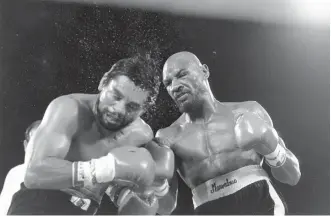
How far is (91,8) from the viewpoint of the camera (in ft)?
5.67

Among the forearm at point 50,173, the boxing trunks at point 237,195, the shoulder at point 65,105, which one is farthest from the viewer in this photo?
the boxing trunks at point 237,195

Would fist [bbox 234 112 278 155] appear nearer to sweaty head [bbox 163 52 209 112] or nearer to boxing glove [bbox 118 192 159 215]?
sweaty head [bbox 163 52 209 112]

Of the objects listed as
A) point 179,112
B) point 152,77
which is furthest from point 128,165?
point 179,112

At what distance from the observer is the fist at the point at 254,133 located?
154 centimetres

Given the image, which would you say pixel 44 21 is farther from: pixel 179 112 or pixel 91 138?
pixel 179 112

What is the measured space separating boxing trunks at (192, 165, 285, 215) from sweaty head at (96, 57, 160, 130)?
0.42m

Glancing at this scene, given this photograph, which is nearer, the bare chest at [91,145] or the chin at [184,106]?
the bare chest at [91,145]

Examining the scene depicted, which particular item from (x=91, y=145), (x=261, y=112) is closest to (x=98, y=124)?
(x=91, y=145)

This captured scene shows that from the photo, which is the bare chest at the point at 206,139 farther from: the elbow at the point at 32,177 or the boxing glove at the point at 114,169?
the elbow at the point at 32,177

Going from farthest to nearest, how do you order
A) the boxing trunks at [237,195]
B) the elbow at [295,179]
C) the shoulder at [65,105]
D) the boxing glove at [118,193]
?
the elbow at [295,179] → the boxing trunks at [237,195] → the boxing glove at [118,193] → the shoulder at [65,105]

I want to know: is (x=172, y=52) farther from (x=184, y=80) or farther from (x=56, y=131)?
(x=56, y=131)

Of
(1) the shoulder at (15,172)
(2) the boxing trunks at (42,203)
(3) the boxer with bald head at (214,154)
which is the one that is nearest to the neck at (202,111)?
(3) the boxer with bald head at (214,154)

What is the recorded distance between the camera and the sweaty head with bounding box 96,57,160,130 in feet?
4.91

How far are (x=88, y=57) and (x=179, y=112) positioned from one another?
42 cm
